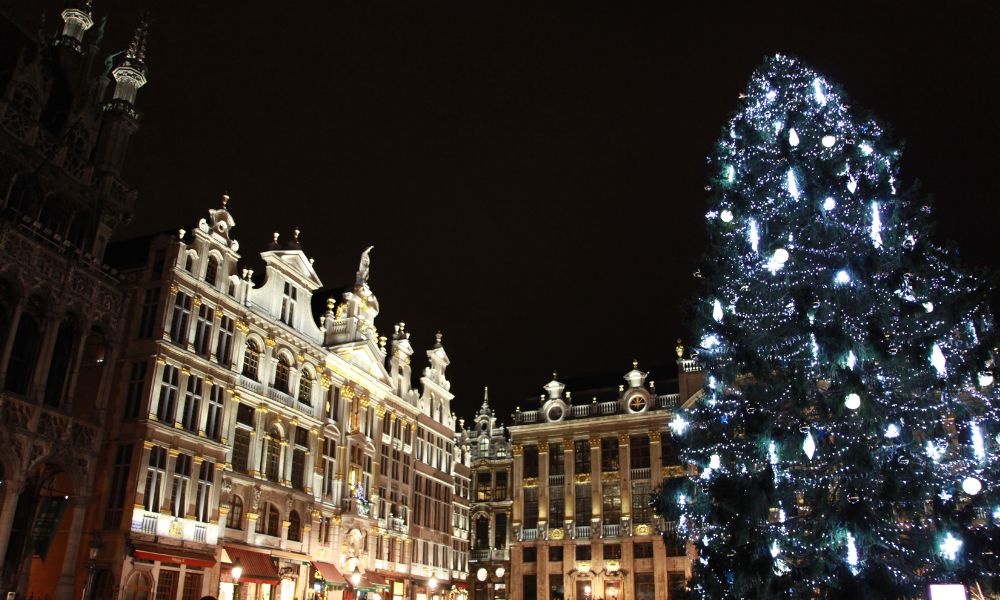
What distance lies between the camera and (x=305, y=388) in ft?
148

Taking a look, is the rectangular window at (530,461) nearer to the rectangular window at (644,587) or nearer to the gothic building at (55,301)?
the rectangular window at (644,587)

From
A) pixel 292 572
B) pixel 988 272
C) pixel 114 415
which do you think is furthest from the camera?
pixel 292 572

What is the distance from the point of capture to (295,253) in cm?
4484

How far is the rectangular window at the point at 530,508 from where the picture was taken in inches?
2539

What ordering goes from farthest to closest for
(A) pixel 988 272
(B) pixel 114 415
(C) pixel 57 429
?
(B) pixel 114 415 < (C) pixel 57 429 < (A) pixel 988 272

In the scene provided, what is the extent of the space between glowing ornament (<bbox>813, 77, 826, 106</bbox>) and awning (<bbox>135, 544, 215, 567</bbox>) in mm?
29411

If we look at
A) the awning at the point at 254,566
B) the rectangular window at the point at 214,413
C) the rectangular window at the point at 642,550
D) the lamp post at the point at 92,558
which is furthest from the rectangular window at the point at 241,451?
the rectangular window at the point at 642,550

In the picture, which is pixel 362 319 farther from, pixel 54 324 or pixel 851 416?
pixel 851 416

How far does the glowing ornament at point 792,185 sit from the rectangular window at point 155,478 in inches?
1085

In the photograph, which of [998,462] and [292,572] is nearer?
[998,462]

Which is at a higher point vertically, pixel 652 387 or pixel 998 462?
pixel 652 387

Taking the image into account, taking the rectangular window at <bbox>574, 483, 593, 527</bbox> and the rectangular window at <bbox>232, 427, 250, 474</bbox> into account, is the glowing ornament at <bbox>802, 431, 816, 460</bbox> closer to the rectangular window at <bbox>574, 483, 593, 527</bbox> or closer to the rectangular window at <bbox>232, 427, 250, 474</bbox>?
the rectangular window at <bbox>232, 427, 250, 474</bbox>

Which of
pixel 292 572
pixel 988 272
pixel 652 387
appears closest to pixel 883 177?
pixel 988 272

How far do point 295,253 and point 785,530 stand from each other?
33867 millimetres
